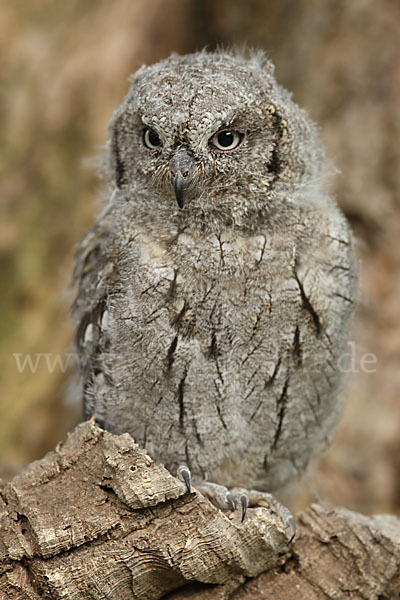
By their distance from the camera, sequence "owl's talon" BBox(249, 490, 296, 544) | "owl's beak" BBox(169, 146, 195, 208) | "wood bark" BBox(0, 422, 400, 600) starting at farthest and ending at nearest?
"owl's talon" BBox(249, 490, 296, 544)
"owl's beak" BBox(169, 146, 195, 208)
"wood bark" BBox(0, 422, 400, 600)

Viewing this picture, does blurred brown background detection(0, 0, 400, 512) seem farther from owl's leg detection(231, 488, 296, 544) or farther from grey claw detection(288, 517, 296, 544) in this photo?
grey claw detection(288, 517, 296, 544)

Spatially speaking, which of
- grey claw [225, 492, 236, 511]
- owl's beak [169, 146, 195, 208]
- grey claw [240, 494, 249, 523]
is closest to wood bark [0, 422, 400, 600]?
grey claw [240, 494, 249, 523]

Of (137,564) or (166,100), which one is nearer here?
(137,564)

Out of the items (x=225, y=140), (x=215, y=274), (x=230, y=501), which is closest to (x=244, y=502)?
(x=230, y=501)

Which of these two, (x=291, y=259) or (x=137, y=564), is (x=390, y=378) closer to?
(x=291, y=259)

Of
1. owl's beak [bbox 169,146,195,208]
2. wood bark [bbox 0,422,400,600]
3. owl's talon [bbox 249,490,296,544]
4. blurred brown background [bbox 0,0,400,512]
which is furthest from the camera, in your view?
blurred brown background [bbox 0,0,400,512]

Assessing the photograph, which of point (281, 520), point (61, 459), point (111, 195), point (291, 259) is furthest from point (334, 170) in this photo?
point (61, 459)

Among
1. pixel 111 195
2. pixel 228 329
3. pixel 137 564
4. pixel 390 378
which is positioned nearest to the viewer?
pixel 137 564
